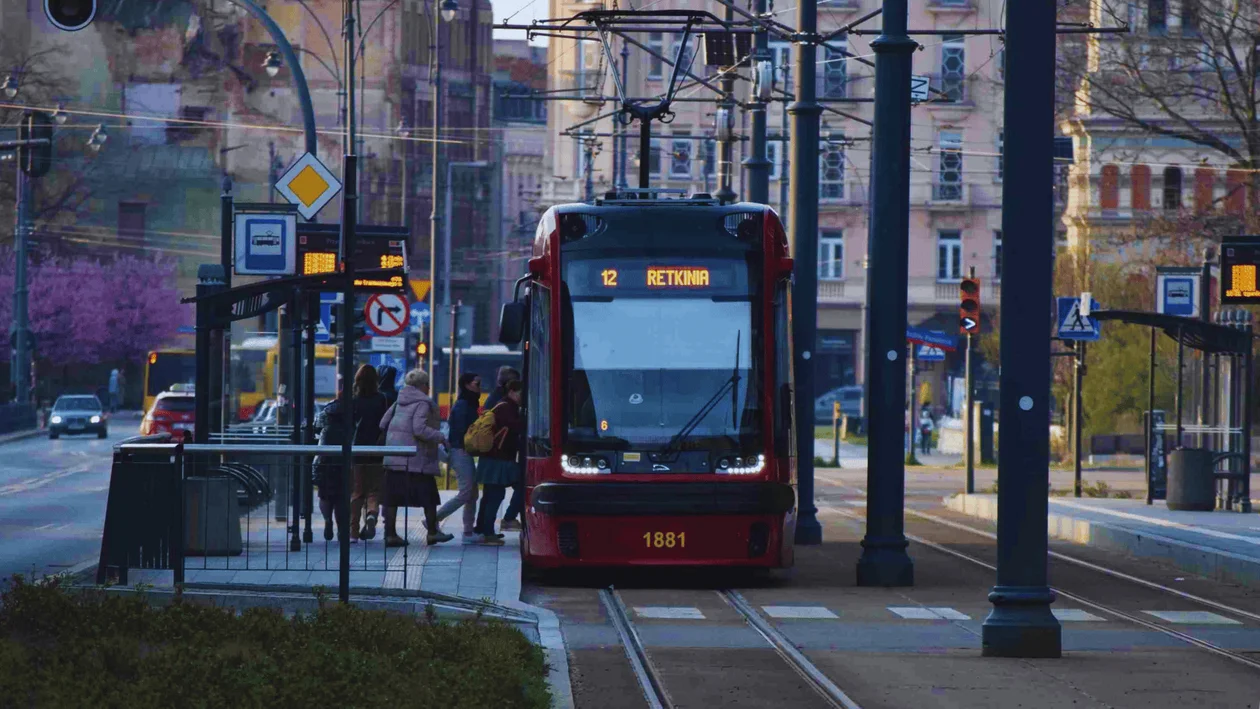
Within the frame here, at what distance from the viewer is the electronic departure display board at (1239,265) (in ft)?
83.3

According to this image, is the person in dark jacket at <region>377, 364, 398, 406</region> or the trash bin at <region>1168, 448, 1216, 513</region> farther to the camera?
the trash bin at <region>1168, 448, 1216, 513</region>

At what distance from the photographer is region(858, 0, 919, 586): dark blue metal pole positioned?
1748 centimetres

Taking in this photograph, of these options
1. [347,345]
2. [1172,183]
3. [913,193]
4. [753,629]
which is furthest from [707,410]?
[913,193]

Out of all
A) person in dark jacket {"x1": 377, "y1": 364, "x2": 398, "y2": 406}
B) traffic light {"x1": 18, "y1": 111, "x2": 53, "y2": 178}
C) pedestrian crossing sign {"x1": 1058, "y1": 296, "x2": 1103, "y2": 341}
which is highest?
A: traffic light {"x1": 18, "y1": 111, "x2": 53, "y2": 178}

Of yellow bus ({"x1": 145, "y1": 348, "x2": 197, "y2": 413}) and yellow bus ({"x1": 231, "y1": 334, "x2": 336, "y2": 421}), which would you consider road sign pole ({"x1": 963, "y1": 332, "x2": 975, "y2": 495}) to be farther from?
yellow bus ({"x1": 145, "y1": 348, "x2": 197, "y2": 413})

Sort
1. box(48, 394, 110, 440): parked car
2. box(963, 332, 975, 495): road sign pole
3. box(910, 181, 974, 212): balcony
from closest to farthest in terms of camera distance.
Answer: box(963, 332, 975, 495): road sign pole, box(48, 394, 110, 440): parked car, box(910, 181, 974, 212): balcony

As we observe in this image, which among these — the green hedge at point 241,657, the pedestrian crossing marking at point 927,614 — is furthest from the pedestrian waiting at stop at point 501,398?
the green hedge at point 241,657

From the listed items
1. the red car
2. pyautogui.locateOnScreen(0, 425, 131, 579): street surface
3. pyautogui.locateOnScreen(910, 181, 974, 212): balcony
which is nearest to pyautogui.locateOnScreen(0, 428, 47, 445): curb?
pyautogui.locateOnScreen(0, 425, 131, 579): street surface

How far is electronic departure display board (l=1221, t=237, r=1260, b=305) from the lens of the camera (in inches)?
999

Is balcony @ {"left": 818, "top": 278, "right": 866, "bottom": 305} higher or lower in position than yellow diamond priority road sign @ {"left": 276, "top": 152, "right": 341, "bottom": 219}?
higher

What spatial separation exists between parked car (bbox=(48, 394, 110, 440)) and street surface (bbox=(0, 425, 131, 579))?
2839 mm

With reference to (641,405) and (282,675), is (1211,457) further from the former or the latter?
(282,675)

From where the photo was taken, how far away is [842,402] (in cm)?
8075

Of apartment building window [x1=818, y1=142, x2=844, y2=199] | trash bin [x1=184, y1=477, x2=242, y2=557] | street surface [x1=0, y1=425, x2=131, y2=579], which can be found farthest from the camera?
apartment building window [x1=818, y1=142, x2=844, y2=199]
